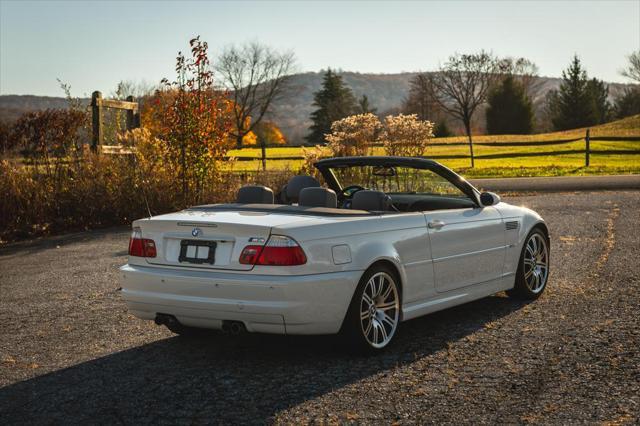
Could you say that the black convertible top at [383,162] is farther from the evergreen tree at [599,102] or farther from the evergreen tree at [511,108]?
the evergreen tree at [599,102]

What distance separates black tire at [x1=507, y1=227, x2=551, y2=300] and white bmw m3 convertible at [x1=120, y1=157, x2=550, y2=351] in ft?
2.79

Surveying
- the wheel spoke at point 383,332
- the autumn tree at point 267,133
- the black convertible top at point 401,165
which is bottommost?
the wheel spoke at point 383,332

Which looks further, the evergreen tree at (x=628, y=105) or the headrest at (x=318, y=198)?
the evergreen tree at (x=628, y=105)

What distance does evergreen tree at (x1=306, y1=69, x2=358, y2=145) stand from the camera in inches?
3381

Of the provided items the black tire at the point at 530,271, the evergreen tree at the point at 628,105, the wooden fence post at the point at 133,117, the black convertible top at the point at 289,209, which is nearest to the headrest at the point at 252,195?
the black convertible top at the point at 289,209

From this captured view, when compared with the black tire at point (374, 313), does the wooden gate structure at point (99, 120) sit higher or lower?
higher

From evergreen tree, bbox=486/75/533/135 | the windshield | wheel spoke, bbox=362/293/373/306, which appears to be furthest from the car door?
evergreen tree, bbox=486/75/533/135

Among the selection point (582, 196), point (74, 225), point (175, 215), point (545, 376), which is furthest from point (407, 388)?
point (582, 196)

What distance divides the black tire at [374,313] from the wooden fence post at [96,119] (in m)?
14.5

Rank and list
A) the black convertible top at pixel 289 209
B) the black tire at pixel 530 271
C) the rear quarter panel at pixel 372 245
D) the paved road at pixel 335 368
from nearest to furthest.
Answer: the paved road at pixel 335 368 → the rear quarter panel at pixel 372 245 → the black convertible top at pixel 289 209 → the black tire at pixel 530 271

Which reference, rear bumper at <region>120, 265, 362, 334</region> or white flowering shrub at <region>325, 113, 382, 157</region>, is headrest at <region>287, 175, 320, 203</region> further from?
white flowering shrub at <region>325, 113, 382, 157</region>

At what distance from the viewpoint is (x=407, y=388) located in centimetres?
515

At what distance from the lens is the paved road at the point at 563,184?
87.7 ft

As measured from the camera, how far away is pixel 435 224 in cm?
670
